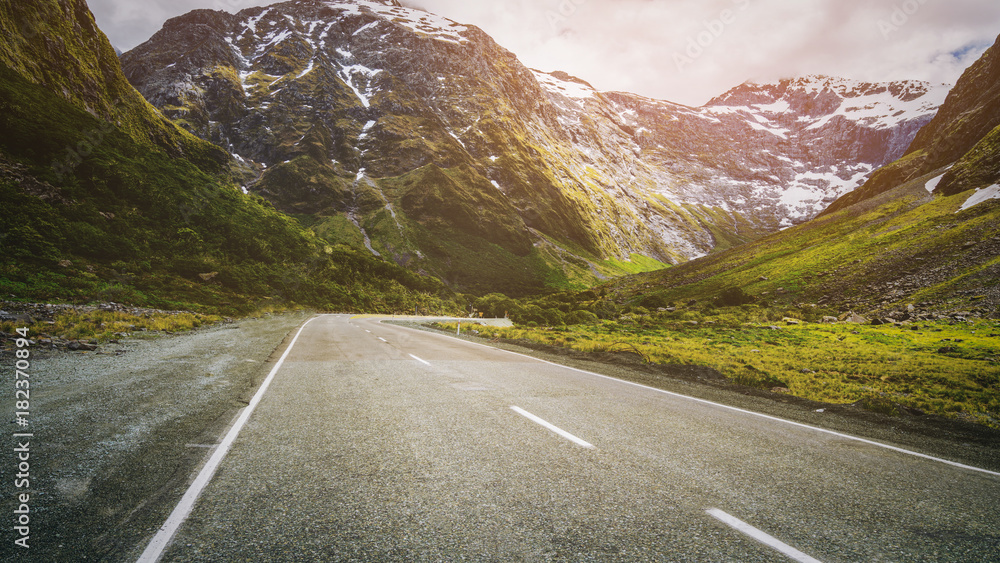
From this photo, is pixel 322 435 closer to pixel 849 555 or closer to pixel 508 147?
pixel 849 555

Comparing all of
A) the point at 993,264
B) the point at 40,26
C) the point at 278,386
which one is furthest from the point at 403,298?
the point at 993,264

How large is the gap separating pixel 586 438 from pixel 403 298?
3013 inches

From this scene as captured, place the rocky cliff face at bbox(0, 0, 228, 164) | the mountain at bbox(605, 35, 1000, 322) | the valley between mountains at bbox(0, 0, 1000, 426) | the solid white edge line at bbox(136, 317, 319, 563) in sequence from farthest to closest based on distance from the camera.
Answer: the rocky cliff face at bbox(0, 0, 228, 164), the mountain at bbox(605, 35, 1000, 322), the valley between mountains at bbox(0, 0, 1000, 426), the solid white edge line at bbox(136, 317, 319, 563)

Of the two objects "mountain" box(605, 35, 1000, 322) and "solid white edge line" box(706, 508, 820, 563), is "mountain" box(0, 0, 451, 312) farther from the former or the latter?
"mountain" box(605, 35, 1000, 322)

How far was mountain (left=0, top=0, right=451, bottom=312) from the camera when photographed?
27766mm

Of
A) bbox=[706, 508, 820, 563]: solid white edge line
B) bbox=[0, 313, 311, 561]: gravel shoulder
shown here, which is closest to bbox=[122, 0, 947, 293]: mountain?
bbox=[0, 313, 311, 561]: gravel shoulder

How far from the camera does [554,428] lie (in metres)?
5.66

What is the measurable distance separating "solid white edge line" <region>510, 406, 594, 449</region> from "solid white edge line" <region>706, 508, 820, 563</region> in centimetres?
180

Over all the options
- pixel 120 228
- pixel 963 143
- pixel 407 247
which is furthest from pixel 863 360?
pixel 963 143

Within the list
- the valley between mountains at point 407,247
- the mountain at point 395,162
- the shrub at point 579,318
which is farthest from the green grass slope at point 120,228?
the mountain at point 395,162

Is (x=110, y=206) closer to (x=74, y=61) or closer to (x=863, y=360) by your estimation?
(x=74, y=61)

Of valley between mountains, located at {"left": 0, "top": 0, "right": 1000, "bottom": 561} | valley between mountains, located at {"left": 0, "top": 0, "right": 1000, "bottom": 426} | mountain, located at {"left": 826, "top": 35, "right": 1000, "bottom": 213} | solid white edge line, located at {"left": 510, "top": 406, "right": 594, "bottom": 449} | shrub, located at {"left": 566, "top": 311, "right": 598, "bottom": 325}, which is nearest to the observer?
valley between mountains, located at {"left": 0, "top": 0, "right": 1000, "bottom": 561}

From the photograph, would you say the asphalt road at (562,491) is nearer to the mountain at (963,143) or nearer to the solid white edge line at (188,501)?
the solid white edge line at (188,501)

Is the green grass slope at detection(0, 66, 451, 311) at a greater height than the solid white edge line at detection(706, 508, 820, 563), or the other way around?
the green grass slope at detection(0, 66, 451, 311)
